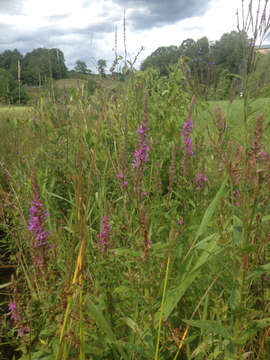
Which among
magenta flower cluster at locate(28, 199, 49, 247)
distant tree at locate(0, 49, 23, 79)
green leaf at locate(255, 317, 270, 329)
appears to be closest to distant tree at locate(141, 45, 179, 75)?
distant tree at locate(0, 49, 23, 79)

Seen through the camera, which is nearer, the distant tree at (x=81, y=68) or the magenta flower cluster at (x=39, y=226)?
the magenta flower cluster at (x=39, y=226)

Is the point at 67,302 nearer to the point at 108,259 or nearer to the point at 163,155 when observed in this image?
the point at 108,259

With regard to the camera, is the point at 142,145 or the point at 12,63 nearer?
the point at 142,145

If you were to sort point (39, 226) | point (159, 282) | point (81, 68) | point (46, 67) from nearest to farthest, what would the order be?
point (159, 282) → point (39, 226) → point (81, 68) → point (46, 67)

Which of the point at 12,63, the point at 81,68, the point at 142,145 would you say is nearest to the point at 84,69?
the point at 81,68

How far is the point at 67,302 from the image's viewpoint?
0.96 metres

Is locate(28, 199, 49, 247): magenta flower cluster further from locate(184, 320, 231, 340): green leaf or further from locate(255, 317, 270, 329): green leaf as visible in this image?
locate(255, 317, 270, 329): green leaf

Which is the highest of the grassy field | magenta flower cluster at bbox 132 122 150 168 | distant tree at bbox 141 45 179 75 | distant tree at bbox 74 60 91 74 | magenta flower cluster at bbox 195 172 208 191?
distant tree at bbox 141 45 179 75

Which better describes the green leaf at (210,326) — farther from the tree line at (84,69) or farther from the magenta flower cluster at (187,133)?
the tree line at (84,69)

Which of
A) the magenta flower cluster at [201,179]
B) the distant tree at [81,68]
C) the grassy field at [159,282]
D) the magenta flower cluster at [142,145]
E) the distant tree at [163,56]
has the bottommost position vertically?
the grassy field at [159,282]


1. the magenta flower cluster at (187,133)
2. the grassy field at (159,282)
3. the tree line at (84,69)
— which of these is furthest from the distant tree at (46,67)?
the grassy field at (159,282)

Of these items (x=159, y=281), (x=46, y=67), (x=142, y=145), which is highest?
(x=46, y=67)

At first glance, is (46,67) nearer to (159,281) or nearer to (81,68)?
(81,68)

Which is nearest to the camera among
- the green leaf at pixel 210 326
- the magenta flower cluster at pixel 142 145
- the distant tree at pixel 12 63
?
the green leaf at pixel 210 326
